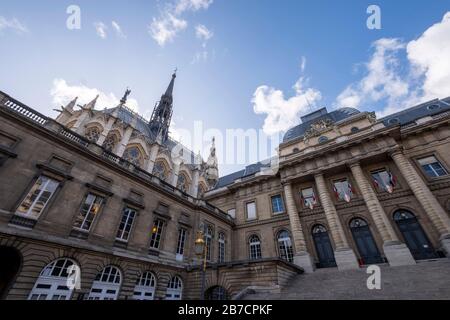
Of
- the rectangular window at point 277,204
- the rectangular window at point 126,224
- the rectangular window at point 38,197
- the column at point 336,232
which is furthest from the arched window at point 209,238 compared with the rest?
the rectangular window at point 38,197

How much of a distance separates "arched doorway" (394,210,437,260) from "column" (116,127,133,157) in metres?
27.1

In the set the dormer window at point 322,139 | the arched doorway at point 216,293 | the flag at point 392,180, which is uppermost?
the dormer window at point 322,139

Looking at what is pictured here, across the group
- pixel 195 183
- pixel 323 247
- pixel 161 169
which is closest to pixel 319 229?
pixel 323 247

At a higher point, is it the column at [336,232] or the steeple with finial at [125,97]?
the steeple with finial at [125,97]

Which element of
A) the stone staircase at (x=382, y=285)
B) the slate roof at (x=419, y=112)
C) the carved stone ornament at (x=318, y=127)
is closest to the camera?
the stone staircase at (x=382, y=285)

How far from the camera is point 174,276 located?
1431 cm

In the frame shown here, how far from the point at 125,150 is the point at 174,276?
57.9 ft

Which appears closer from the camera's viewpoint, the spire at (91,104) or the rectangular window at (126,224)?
the rectangular window at (126,224)

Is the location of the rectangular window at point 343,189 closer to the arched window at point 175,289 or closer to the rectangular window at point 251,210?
the rectangular window at point 251,210

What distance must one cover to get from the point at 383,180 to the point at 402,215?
3.06 meters

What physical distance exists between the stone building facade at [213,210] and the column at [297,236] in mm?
84

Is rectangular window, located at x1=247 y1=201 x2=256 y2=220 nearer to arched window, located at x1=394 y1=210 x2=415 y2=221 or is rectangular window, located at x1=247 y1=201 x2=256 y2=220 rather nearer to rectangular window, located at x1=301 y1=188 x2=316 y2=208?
rectangular window, located at x1=301 y1=188 x2=316 y2=208

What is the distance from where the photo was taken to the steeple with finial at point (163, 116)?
128ft
